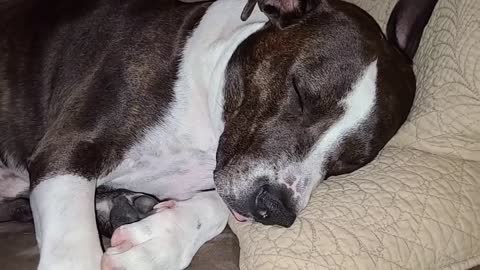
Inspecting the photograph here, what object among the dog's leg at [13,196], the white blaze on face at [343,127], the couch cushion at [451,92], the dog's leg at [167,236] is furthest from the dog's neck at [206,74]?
the dog's leg at [13,196]

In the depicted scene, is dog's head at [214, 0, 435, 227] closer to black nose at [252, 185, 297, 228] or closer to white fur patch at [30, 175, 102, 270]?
black nose at [252, 185, 297, 228]

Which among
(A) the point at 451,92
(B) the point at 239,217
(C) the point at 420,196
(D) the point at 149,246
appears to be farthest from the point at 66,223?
(A) the point at 451,92

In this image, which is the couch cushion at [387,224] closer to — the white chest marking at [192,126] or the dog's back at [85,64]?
the white chest marking at [192,126]

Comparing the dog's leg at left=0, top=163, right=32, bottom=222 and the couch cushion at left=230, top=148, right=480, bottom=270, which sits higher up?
the couch cushion at left=230, top=148, right=480, bottom=270

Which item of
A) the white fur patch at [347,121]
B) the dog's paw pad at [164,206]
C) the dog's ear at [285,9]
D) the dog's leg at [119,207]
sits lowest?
the dog's leg at [119,207]

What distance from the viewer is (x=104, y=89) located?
246 cm

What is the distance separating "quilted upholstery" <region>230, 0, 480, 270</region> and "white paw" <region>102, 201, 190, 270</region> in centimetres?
20

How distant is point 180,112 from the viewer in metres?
2.49

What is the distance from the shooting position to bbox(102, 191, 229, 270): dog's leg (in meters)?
2.15

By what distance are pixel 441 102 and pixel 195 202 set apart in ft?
2.71

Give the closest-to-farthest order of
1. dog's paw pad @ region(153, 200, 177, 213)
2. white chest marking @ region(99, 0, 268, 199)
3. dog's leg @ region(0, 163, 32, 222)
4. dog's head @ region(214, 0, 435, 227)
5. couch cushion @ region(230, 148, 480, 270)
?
1. couch cushion @ region(230, 148, 480, 270)
2. dog's head @ region(214, 0, 435, 227)
3. dog's paw pad @ region(153, 200, 177, 213)
4. white chest marking @ region(99, 0, 268, 199)
5. dog's leg @ region(0, 163, 32, 222)

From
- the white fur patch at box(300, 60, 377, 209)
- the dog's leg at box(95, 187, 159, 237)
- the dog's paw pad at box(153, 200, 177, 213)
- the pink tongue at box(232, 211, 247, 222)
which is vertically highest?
the white fur patch at box(300, 60, 377, 209)

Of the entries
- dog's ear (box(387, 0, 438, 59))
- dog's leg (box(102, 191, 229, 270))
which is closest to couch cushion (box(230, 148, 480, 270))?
dog's leg (box(102, 191, 229, 270))

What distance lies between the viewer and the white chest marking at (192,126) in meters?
2.47
